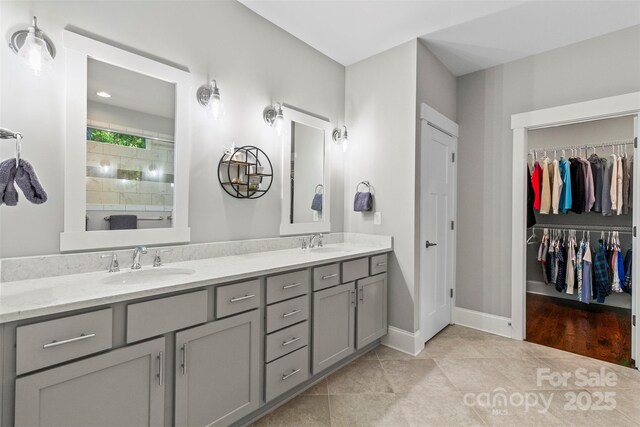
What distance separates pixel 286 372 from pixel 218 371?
1.64ft

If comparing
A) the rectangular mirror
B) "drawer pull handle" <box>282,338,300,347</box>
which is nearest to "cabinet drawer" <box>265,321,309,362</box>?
"drawer pull handle" <box>282,338,300,347</box>

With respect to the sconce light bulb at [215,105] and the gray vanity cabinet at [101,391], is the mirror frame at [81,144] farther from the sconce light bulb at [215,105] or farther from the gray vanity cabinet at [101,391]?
the gray vanity cabinet at [101,391]

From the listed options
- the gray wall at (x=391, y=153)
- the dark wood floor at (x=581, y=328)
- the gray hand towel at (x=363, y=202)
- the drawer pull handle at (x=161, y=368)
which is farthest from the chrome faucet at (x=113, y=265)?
the dark wood floor at (x=581, y=328)

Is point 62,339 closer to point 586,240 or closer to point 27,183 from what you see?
point 27,183

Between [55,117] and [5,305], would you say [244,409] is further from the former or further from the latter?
[55,117]

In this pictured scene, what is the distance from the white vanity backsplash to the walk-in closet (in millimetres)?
2730

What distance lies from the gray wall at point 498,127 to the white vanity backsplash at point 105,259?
1.93 meters

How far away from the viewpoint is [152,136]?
6.16 feet

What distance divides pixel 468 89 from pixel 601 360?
2768mm

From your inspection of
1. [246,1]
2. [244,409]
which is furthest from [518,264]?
[246,1]

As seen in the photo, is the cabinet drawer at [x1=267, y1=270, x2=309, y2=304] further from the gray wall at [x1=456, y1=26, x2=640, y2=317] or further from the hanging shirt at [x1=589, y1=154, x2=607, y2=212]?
the hanging shirt at [x1=589, y1=154, x2=607, y2=212]

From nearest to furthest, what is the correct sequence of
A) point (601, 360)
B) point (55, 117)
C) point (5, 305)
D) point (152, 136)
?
1. point (5, 305)
2. point (55, 117)
3. point (152, 136)
4. point (601, 360)

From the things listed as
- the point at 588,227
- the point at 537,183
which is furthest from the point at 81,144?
the point at 588,227

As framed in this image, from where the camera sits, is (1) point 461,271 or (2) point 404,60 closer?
(2) point 404,60
